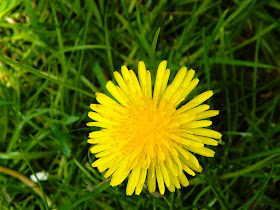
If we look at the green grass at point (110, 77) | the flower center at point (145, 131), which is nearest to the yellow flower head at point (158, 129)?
the flower center at point (145, 131)

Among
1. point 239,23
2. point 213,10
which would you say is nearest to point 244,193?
point 239,23

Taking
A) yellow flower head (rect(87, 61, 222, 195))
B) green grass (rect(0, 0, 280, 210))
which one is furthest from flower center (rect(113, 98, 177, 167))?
green grass (rect(0, 0, 280, 210))

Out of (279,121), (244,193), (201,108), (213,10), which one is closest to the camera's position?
(201,108)

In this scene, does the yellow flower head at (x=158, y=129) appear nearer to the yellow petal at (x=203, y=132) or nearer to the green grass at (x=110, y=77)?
the yellow petal at (x=203, y=132)

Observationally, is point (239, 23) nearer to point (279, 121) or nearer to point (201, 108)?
Result: point (279, 121)

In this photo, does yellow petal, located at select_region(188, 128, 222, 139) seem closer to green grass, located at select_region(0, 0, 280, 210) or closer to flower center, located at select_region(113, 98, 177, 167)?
flower center, located at select_region(113, 98, 177, 167)

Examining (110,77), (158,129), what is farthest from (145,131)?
(110,77)
